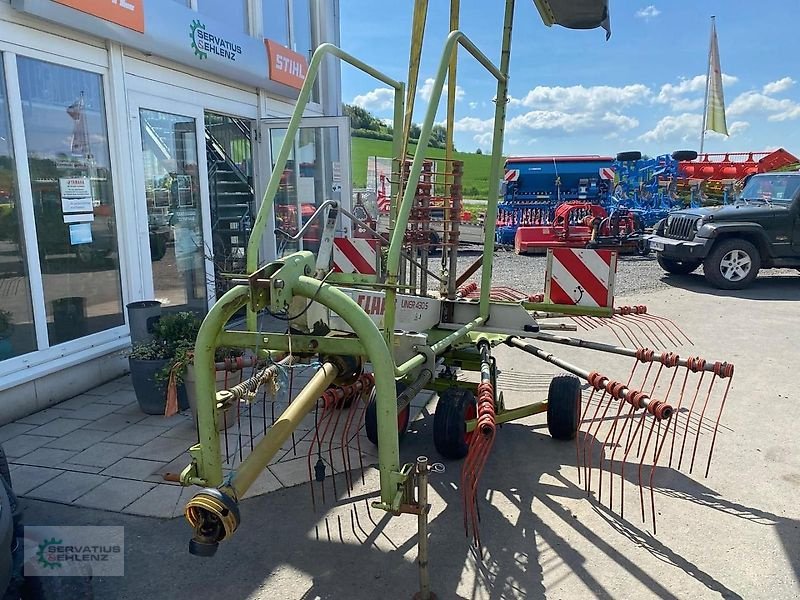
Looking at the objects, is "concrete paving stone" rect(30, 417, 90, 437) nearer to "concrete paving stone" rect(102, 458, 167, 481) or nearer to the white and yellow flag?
"concrete paving stone" rect(102, 458, 167, 481)

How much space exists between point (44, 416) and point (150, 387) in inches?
32.9

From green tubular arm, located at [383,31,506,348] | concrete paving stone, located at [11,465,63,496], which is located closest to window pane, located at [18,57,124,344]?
concrete paving stone, located at [11,465,63,496]

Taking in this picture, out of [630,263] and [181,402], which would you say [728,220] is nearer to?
[630,263]

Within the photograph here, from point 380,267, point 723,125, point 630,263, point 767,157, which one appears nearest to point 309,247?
point 380,267

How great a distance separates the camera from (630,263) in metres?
13.2

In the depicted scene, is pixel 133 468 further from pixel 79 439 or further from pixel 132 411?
pixel 132 411

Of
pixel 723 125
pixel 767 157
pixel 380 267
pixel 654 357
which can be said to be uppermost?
pixel 723 125

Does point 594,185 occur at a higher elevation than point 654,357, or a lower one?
higher

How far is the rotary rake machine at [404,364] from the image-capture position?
2.33m

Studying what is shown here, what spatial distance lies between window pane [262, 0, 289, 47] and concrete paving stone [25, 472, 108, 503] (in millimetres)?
5961

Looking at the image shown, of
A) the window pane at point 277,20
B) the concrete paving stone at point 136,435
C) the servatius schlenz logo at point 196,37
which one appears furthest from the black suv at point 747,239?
the concrete paving stone at point 136,435

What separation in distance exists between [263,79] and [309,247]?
7.86 feet

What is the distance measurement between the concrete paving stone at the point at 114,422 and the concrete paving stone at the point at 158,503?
1.05m

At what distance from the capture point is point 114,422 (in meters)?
4.44
